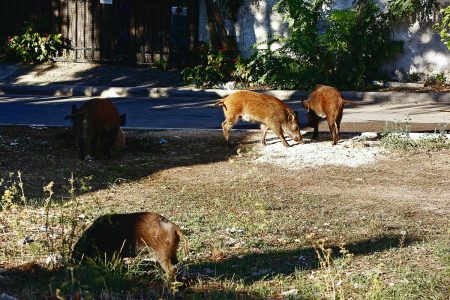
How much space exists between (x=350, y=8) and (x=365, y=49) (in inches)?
47.6

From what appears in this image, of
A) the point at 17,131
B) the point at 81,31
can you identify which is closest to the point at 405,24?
the point at 81,31

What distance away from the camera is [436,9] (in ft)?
68.2

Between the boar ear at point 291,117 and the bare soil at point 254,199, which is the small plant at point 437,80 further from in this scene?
the boar ear at point 291,117

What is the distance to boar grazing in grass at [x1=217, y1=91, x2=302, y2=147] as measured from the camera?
12930 mm

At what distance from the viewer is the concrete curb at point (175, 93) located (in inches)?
760

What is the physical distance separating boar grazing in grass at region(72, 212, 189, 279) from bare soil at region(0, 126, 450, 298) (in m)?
0.34

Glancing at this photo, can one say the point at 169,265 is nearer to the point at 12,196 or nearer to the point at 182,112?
the point at 12,196

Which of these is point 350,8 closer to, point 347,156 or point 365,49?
point 365,49

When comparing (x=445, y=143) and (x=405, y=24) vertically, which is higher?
(x=405, y=24)

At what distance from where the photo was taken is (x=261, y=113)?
42.3ft

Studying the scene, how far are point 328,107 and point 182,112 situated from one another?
4.68 m

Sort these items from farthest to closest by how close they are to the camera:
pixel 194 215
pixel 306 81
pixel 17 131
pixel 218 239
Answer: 1. pixel 306 81
2. pixel 17 131
3. pixel 194 215
4. pixel 218 239

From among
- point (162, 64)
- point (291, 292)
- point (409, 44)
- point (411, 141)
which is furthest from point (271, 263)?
point (162, 64)

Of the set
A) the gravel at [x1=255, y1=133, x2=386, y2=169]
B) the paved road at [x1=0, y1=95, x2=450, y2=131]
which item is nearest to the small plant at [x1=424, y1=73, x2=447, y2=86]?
the paved road at [x1=0, y1=95, x2=450, y2=131]
